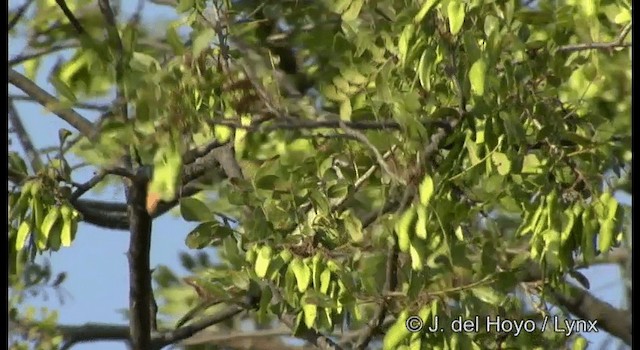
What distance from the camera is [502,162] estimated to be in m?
1.87

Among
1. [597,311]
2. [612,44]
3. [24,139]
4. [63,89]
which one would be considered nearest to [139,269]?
[24,139]

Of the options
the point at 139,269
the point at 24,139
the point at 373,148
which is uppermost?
the point at 24,139

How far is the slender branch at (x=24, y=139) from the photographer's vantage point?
192cm

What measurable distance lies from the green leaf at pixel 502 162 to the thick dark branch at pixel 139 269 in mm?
620

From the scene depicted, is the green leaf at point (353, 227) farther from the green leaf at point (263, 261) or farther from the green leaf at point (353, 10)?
the green leaf at point (353, 10)

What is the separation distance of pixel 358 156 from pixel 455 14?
1.45 feet

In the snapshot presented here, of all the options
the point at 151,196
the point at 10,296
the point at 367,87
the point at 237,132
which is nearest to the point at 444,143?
the point at 367,87

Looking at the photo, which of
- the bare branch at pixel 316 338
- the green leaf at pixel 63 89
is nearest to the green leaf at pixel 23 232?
the green leaf at pixel 63 89

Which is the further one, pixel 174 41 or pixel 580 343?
pixel 580 343

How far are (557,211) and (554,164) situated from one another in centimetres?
9

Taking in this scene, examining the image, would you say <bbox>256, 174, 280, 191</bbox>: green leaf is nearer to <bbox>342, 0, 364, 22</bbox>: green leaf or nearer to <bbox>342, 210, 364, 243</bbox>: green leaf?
<bbox>342, 210, 364, 243</bbox>: green leaf

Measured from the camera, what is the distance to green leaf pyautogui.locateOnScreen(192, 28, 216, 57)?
1.77 metres

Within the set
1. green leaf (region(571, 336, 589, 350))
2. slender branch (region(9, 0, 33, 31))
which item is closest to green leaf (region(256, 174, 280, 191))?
slender branch (region(9, 0, 33, 31))

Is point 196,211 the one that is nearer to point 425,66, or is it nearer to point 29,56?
point 29,56
